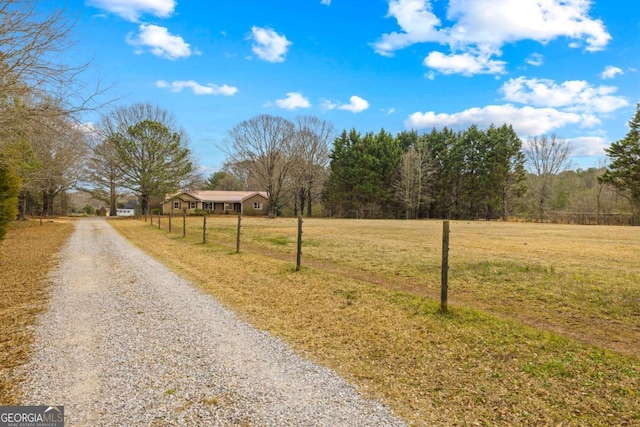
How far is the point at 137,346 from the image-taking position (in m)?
4.06

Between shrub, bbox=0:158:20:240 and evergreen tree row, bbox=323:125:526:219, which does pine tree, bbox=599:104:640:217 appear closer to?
evergreen tree row, bbox=323:125:526:219

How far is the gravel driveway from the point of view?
2734 mm

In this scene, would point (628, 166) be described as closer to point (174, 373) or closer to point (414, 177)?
point (414, 177)

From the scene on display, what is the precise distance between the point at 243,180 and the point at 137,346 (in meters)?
68.7

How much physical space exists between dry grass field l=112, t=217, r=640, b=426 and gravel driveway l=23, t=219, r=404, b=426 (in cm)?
40

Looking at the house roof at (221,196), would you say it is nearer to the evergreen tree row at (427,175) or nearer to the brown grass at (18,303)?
the evergreen tree row at (427,175)

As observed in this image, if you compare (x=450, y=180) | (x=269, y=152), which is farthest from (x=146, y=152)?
(x=450, y=180)

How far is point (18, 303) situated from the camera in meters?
5.81

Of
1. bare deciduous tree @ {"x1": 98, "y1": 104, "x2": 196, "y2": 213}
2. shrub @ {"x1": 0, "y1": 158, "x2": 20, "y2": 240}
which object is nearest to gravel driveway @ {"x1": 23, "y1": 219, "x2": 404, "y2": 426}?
shrub @ {"x1": 0, "y1": 158, "x2": 20, "y2": 240}

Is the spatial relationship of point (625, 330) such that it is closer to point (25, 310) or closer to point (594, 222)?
point (25, 310)

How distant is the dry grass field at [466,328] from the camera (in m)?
3.08

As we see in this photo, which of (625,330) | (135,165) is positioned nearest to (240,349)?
(625,330)

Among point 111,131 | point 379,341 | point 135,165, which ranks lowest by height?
point 379,341

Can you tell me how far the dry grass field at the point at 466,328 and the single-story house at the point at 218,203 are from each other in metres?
45.1
